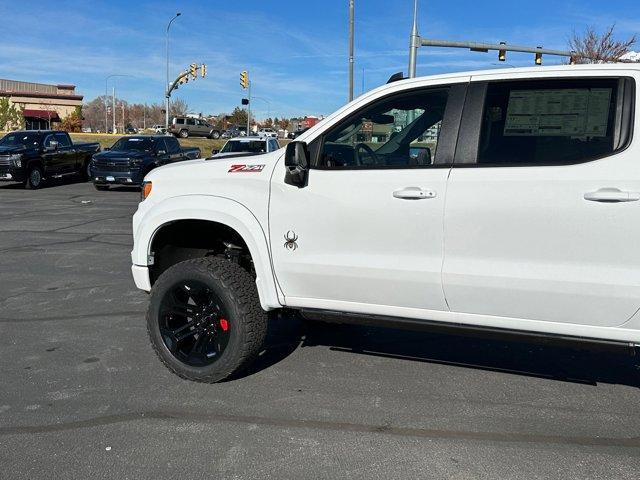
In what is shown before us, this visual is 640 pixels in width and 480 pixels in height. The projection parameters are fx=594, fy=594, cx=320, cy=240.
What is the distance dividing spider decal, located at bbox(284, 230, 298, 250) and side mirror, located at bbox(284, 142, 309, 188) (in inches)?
12.3

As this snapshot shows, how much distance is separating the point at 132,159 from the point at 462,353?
53.5 ft

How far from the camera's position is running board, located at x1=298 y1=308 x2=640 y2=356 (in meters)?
3.29

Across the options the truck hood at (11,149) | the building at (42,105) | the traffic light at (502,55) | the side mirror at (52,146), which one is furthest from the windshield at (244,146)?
the building at (42,105)

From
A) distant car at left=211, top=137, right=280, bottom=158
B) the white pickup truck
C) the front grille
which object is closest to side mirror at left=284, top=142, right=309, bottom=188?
the white pickup truck

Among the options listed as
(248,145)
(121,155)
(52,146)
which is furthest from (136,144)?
(248,145)

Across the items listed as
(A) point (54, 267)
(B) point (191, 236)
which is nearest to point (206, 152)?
(A) point (54, 267)

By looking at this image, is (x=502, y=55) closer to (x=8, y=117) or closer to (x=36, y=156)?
(x=36, y=156)

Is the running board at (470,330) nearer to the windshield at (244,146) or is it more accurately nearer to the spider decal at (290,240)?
the spider decal at (290,240)

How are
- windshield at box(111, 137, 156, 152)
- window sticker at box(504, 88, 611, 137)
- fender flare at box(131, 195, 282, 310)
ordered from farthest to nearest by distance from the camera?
1. windshield at box(111, 137, 156, 152)
2. fender flare at box(131, 195, 282, 310)
3. window sticker at box(504, 88, 611, 137)

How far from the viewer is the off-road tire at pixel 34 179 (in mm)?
20078

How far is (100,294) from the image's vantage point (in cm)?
649

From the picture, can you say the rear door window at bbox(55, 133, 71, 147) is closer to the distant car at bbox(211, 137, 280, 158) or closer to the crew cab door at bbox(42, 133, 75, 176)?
the crew cab door at bbox(42, 133, 75, 176)

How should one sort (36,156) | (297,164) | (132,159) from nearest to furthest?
(297,164) < (132,159) < (36,156)

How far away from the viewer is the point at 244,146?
61.3 ft
